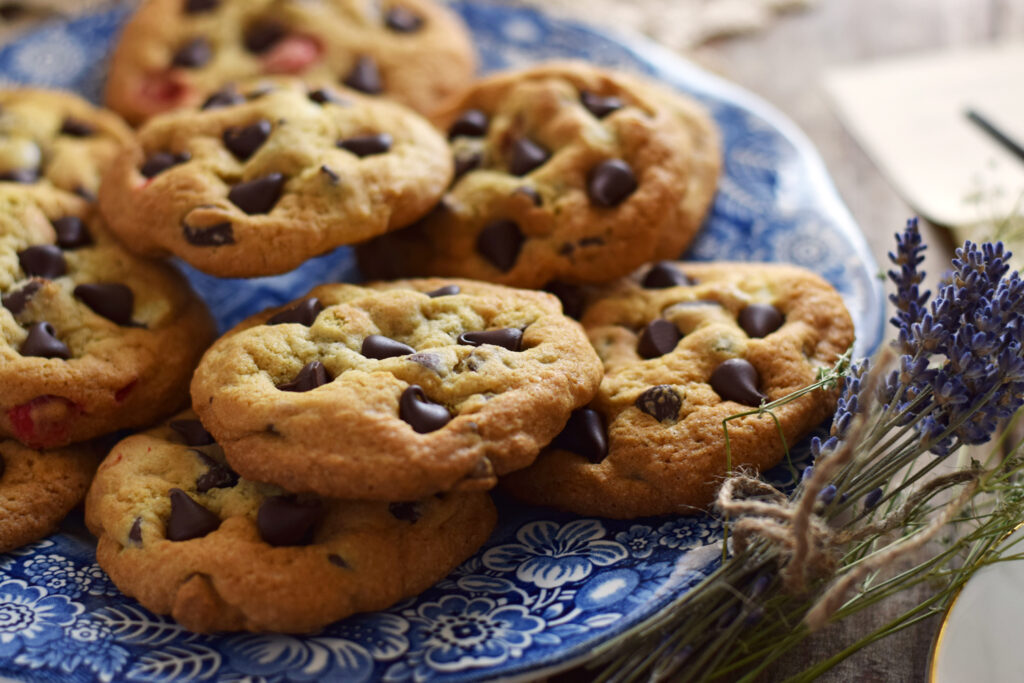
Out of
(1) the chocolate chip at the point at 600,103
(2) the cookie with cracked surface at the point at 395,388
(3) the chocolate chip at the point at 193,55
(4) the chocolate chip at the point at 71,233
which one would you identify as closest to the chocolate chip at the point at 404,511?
(2) the cookie with cracked surface at the point at 395,388

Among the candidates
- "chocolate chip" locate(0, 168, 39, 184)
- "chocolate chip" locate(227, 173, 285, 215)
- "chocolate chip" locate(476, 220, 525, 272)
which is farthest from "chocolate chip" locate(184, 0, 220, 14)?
"chocolate chip" locate(476, 220, 525, 272)

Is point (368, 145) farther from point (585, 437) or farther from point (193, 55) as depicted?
point (193, 55)

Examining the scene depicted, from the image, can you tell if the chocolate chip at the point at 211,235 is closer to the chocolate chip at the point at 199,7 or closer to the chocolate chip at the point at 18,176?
the chocolate chip at the point at 18,176

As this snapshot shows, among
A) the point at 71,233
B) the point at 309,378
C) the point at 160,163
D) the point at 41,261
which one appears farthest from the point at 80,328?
the point at 309,378

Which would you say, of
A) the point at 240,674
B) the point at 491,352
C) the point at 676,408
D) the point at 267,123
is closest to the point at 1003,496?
the point at 676,408

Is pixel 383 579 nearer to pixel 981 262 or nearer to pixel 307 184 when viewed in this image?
pixel 307 184

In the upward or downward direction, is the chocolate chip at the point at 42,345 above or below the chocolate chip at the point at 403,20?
below
